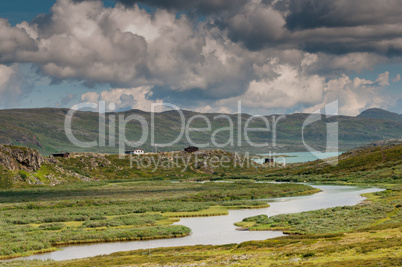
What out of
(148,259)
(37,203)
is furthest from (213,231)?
(37,203)

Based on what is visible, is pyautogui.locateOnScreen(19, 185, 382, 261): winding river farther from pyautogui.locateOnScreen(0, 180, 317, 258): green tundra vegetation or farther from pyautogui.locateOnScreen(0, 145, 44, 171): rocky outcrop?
pyautogui.locateOnScreen(0, 145, 44, 171): rocky outcrop

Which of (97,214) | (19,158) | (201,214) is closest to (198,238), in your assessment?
(201,214)

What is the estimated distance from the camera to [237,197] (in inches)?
4951

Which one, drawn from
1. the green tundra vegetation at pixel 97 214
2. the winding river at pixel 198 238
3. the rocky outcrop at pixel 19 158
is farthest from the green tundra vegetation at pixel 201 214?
the rocky outcrop at pixel 19 158

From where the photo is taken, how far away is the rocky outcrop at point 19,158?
575ft

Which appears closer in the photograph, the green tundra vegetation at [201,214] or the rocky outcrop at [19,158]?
the green tundra vegetation at [201,214]

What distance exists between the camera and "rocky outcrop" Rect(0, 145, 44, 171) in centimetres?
17538

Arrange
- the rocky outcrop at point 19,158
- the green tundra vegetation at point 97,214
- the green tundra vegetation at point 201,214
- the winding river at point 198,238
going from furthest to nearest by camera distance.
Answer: the rocky outcrop at point 19,158 < the green tundra vegetation at point 97,214 < the winding river at point 198,238 < the green tundra vegetation at point 201,214

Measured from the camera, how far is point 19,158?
18375 centimetres

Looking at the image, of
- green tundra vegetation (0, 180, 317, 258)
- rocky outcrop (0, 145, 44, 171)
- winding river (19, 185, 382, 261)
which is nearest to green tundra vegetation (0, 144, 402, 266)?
green tundra vegetation (0, 180, 317, 258)

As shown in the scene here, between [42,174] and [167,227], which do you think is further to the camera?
[42,174]

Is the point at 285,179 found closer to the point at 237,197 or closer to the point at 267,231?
the point at 237,197

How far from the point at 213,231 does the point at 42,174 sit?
13611 cm

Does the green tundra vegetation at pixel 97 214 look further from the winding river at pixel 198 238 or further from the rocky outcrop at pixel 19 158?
the rocky outcrop at pixel 19 158
